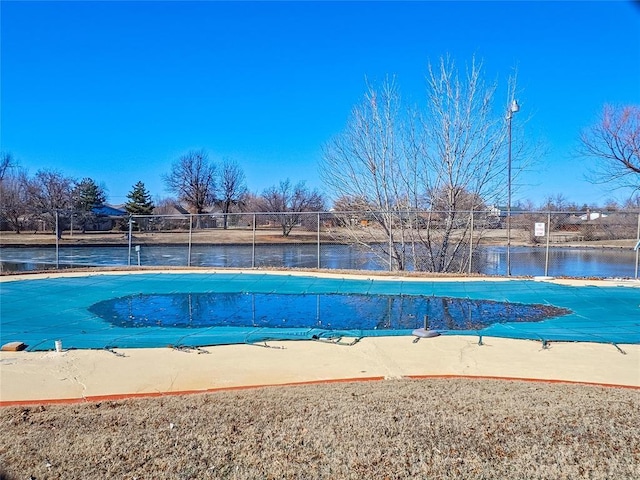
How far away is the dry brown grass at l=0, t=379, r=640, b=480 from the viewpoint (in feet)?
8.68

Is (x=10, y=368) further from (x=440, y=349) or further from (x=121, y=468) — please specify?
(x=440, y=349)

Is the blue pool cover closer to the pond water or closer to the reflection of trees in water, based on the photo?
the reflection of trees in water

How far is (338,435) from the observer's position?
3062 millimetres

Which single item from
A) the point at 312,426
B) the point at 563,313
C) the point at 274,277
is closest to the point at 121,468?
the point at 312,426

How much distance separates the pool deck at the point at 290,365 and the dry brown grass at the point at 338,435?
463mm

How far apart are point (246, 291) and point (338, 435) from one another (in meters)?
7.75

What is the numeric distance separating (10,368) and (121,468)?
297cm

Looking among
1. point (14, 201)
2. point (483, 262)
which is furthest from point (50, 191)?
point (483, 262)

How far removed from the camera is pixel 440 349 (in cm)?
557

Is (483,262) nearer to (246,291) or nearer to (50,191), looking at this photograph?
(246,291)

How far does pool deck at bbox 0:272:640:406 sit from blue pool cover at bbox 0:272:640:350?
1.42 ft

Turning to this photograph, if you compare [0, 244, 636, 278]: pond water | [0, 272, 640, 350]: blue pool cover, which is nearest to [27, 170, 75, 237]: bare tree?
[0, 244, 636, 278]: pond water

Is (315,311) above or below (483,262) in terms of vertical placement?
below

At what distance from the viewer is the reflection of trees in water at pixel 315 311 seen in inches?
296
